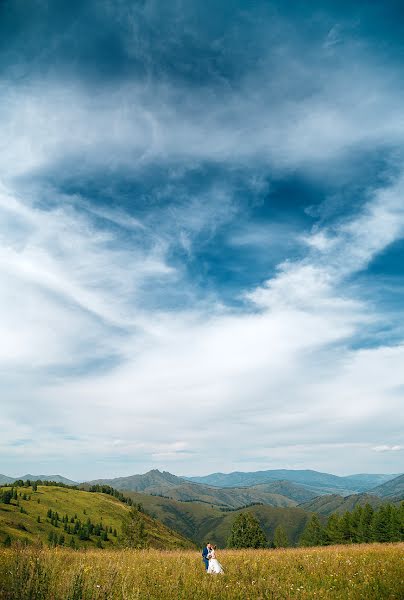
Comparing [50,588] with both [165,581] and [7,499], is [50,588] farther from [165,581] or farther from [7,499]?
[7,499]

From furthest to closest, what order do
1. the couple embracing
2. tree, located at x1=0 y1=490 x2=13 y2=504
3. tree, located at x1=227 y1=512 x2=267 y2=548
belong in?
tree, located at x1=0 y1=490 x2=13 y2=504, tree, located at x1=227 y1=512 x2=267 y2=548, the couple embracing

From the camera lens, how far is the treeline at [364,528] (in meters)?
81.6

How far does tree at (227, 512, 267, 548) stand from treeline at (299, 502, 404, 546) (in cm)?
2346

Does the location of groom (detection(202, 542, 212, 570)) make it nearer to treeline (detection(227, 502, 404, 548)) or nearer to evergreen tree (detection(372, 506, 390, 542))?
treeline (detection(227, 502, 404, 548))

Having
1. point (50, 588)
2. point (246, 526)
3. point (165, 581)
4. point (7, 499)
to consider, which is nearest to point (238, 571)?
point (165, 581)

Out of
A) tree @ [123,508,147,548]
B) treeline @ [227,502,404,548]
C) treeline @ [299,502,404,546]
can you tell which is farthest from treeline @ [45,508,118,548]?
tree @ [123,508,147,548]

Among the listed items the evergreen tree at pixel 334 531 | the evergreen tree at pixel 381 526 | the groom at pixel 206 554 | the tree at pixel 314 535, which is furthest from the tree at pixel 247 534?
the groom at pixel 206 554

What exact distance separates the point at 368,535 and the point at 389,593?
95987mm

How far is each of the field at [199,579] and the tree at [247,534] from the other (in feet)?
211

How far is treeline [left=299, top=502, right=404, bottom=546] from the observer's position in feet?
268

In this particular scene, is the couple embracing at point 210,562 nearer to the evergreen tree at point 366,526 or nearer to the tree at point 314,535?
the evergreen tree at point 366,526

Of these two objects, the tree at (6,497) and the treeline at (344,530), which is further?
the tree at (6,497)

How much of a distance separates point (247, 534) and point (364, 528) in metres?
36.0

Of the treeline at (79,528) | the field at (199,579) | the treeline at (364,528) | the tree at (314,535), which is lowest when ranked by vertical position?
the treeline at (79,528)
